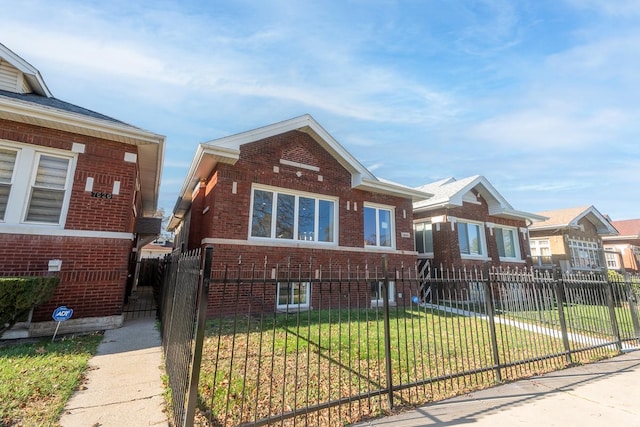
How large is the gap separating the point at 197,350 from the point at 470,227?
56.5 ft

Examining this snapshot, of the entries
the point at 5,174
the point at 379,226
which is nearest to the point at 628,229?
the point at 379,226

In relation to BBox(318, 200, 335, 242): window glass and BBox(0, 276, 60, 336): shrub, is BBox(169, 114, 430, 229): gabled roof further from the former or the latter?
BBox(0, 276, 60, 336): shrub

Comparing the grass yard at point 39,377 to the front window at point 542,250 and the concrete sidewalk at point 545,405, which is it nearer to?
the concrete sidewalk at point 545,405

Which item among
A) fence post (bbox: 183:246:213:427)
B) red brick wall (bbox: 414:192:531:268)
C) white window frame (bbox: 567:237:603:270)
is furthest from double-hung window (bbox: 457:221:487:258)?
fence post (bbox: 183:246:213:427)

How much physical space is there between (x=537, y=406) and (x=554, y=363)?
2.67 meters

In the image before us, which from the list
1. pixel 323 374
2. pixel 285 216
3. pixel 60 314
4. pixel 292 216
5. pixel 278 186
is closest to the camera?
pixel 323 374

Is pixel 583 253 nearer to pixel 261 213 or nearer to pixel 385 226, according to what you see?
pixel 385 226

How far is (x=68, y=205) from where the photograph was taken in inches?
275

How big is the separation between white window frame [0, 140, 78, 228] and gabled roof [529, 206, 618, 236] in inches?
1117

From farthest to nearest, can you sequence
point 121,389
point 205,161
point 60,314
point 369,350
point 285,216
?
point 285,216 → point 205,161 → point 60,314 → point 369,350 → point 121,389

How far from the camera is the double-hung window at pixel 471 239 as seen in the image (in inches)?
636

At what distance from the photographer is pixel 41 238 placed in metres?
6.62

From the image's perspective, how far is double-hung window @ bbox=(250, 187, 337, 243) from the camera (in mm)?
10047

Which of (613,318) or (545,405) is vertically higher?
(613,318)
